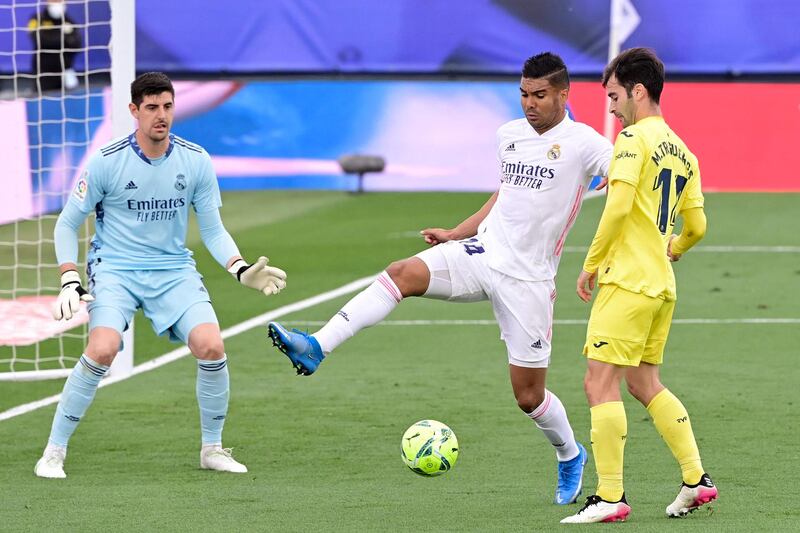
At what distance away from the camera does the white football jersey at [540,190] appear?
693 centimetres

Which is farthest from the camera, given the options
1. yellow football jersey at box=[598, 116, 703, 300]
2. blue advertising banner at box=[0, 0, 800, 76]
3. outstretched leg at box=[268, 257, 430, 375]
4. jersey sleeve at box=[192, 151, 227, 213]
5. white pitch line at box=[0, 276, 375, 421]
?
blue advertising banner at box=[0, 0, 800, 76]

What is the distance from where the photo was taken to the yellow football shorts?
640 cm

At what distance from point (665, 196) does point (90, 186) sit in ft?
9.95

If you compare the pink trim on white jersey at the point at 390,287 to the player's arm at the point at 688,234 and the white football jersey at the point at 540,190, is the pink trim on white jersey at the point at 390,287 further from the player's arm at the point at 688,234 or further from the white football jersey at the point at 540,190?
the player's arm at the point at 688,234

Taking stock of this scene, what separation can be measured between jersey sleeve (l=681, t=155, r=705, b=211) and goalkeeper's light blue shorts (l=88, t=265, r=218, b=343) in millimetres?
2656

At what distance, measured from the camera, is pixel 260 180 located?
73.8 ft

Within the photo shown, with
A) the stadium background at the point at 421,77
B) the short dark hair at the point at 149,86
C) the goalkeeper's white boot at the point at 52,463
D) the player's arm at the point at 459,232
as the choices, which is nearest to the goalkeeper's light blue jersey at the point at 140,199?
the short dark hair at the point at 149,86

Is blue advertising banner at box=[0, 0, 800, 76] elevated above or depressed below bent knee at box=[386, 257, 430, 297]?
below

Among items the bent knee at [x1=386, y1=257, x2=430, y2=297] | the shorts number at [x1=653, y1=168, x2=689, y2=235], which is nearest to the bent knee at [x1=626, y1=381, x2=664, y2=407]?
the shorts number at [x1=653, y1=168, x2=689, y2=235]

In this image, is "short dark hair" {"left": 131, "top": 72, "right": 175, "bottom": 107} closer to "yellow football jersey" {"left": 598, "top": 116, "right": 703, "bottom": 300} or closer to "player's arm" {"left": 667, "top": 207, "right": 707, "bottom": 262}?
"yellow football jersey" {"left": 598, "top": 116, "right": 703, "bottom": 300}

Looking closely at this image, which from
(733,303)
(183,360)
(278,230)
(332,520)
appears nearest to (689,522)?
(332,520)

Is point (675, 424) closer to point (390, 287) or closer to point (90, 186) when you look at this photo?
point (390, 287)

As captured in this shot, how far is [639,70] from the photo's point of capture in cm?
638

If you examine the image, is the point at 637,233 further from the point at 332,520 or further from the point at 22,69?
the point at 22,69
